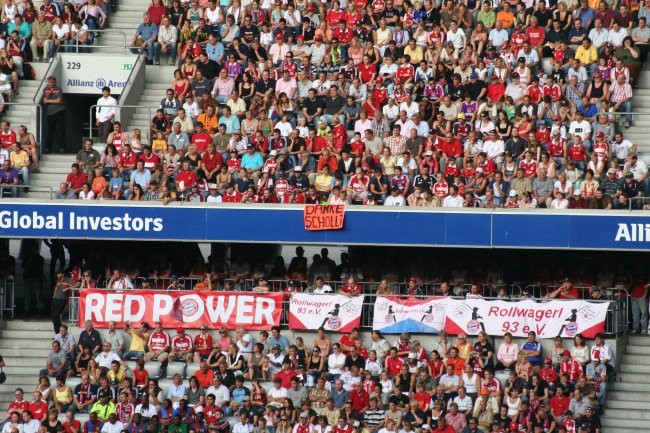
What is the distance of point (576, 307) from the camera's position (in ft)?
104

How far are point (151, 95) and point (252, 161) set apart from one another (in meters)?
4.73

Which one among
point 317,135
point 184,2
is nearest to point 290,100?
point 317,135

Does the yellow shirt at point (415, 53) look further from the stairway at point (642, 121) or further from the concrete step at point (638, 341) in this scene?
the concrete step at point (638, 341)

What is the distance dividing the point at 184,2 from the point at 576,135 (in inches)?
398

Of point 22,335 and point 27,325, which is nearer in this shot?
point 22,335

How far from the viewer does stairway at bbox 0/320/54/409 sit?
32.8 metres

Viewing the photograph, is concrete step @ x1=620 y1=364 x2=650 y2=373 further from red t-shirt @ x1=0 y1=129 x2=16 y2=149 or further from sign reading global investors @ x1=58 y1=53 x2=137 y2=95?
sign reading global investors @ x1=58 y1=53 x2=137 y2=95

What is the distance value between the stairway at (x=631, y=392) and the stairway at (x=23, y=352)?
10423mm

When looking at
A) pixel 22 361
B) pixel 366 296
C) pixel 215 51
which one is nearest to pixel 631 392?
pixel 366 296

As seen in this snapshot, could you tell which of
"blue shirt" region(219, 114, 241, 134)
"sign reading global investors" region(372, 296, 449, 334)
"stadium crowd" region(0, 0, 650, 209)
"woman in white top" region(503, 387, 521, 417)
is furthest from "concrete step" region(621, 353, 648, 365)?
"blue shirt" region(219, 114, 241, 134)

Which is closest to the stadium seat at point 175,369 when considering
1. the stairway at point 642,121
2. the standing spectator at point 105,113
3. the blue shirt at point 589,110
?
the standing spectator at point 105,113

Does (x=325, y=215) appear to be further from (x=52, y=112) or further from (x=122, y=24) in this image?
(x=122, y=24)

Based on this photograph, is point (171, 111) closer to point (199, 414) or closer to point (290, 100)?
Answer: point (290, 100)

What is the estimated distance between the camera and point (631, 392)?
31188 millimetres
